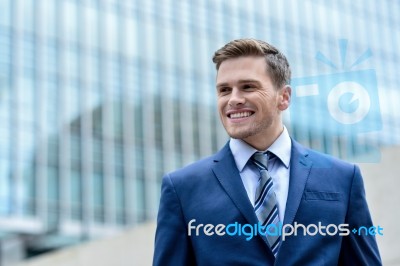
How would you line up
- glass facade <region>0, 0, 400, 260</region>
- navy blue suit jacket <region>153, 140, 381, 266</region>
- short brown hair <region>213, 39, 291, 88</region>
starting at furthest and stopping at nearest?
glass facade <region>0, 0, 400, 260</region>
short brown hair <region>213, 39, 291, 88</region>
navy blue suit jacket <region>153, 140, 381, 266</region>

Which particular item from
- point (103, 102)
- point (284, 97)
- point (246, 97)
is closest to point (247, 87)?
point (246, 97)

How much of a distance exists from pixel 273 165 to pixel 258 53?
1.25 feet

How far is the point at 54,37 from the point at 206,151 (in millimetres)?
9618

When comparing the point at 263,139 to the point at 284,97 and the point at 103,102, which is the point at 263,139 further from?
the point at 103,102

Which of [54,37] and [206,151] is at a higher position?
[54,37]

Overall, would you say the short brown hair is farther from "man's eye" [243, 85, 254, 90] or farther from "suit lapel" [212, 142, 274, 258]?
"suit lapel" [212, 142, 274, 258]

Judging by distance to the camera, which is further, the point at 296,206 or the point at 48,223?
the point at 48,223

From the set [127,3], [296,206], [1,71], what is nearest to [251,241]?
[296,206]

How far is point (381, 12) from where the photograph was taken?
49.3 metres

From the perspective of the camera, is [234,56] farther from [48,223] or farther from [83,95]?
[83,95]

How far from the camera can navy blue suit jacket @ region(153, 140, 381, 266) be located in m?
2.71

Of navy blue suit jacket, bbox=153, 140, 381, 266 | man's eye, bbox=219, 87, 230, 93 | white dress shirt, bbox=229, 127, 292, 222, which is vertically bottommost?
navy blue suit jacket, bbox=153, 140, 381, 266

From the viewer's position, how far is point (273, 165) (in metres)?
2.89

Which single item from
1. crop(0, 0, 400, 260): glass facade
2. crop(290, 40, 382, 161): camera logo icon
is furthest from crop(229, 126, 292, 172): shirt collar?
crop(0, 0, 400, 260): glass facade
